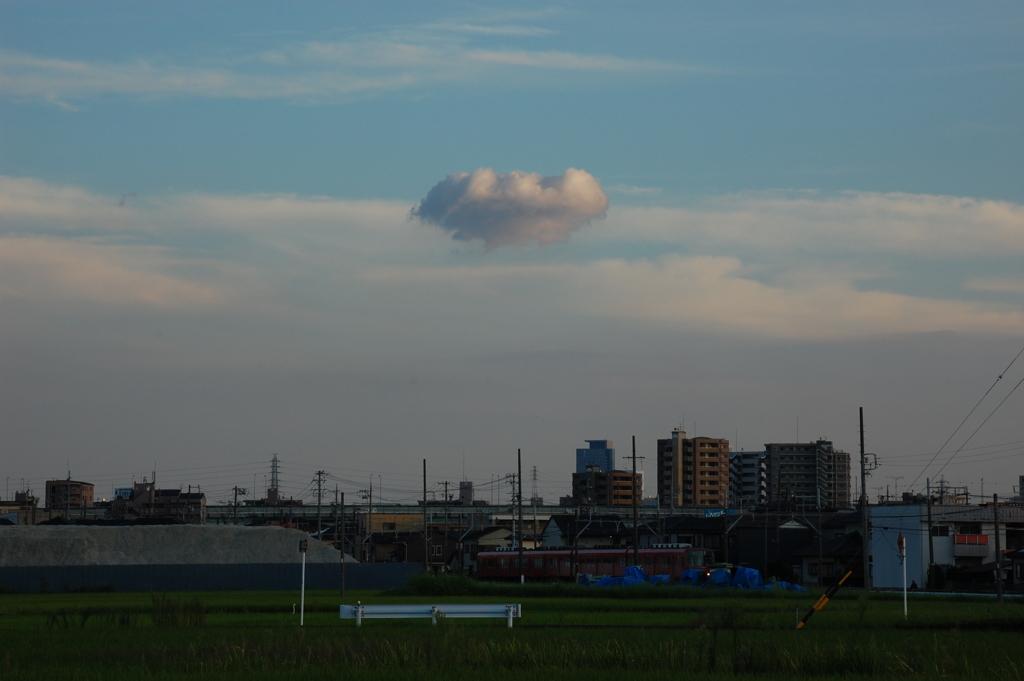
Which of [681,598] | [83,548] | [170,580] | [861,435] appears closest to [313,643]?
[681,598]

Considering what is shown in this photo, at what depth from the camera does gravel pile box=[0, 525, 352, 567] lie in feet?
236

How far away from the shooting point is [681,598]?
45688 mm

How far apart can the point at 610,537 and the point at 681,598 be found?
1907 inches

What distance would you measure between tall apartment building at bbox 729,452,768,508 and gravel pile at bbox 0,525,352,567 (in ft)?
405

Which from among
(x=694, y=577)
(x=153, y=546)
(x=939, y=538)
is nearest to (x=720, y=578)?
(x=694, y=577)

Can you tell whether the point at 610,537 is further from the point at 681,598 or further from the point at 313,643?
the point at 313,643

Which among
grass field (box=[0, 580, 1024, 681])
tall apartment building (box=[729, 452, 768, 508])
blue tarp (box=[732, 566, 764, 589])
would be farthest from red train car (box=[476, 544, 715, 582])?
tall apartment building (box=[729, 452, 768, 508])

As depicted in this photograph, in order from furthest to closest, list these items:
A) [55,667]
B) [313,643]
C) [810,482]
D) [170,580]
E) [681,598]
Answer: [810,482]
[170,580]
[681,598]
[313,643]
[55,667]

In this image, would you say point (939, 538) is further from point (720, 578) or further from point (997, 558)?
point (997, 558)

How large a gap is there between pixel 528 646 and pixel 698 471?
6682 inches

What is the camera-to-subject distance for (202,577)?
63531mm

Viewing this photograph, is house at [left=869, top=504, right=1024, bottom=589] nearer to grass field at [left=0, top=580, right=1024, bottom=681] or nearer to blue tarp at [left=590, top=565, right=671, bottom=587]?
blue tarp at [left=590, top=565, right=671, bottom=587]

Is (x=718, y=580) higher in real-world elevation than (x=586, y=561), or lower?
higher

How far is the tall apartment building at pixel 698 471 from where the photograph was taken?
18338 centimetres
